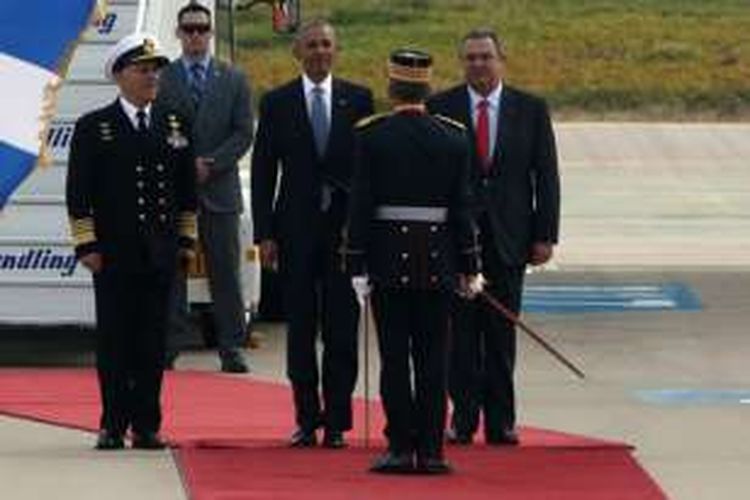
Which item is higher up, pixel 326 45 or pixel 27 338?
pixel 326 45

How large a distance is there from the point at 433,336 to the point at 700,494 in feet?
4.08

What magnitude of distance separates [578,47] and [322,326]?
139ft

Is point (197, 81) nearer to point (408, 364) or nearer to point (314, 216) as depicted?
point (314, 216)

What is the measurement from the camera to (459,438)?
10992 millimetres

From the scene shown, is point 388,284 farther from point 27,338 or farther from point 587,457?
point 27,338

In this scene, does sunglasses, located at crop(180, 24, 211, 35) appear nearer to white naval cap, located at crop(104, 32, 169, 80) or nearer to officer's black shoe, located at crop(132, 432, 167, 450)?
white naval cap, located at crop(104, 32, 169, 80)

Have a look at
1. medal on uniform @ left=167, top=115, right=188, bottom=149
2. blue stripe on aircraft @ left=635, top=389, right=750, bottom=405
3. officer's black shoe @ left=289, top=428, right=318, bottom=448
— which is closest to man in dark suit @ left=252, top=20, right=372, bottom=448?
officer's black shoe @ left=289, top=428, right=318, bottom=448

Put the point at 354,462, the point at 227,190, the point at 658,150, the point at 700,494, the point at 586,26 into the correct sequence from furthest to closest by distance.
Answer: the point at 586,26 → the point at 658,150 → the point at 227,190 → the point at 354,462 → the point at 700,494

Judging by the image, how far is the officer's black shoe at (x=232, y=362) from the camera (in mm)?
13781

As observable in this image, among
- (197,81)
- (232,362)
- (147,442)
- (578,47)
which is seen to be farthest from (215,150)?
(578,47)

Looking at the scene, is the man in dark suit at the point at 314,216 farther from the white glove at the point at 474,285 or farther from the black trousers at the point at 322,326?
the white glove at the point at 474,285

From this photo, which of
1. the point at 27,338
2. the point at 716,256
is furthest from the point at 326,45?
the point at 716,256

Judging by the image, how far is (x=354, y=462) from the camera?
1038 centimetres

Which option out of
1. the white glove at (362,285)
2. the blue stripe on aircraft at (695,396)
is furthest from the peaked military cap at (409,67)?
the blue stripe on aircraft at (695,396)
